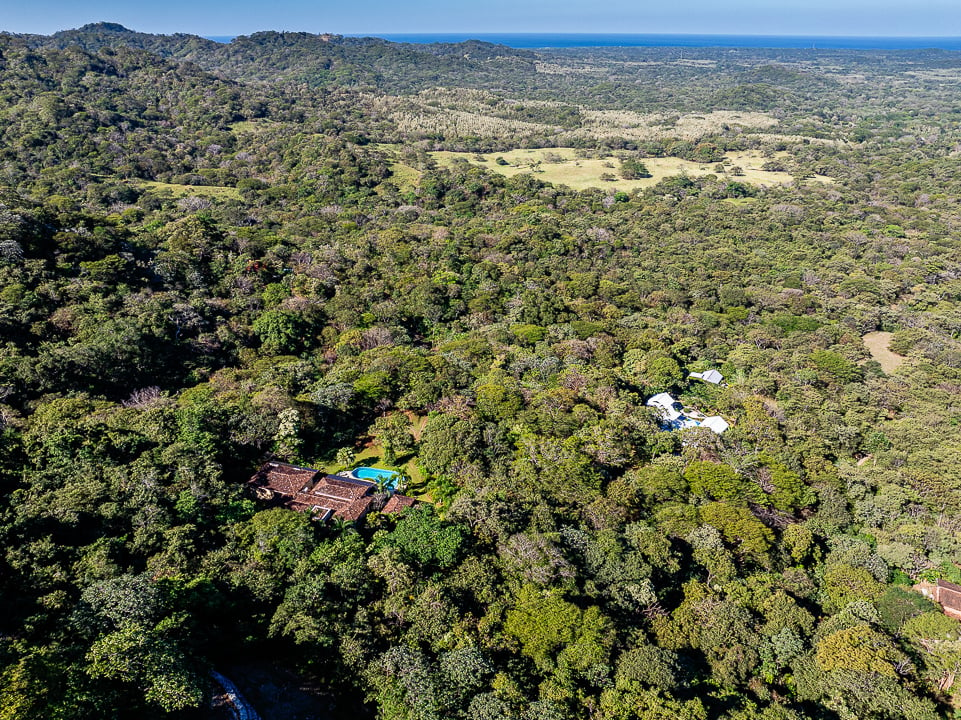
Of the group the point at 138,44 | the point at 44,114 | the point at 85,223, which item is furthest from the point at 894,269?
the point at 138,44

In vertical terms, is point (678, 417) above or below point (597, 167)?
below

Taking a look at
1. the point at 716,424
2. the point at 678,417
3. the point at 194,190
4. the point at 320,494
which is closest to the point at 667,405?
the point at 678,417

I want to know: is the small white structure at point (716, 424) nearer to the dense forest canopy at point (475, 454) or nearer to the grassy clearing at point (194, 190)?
the dense forest canopy at point (475, 454)

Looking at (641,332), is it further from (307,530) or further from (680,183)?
(680,183)

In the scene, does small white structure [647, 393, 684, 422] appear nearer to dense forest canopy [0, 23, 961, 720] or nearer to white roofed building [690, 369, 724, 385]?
dense forest canopy [0, 23, 961, 720]

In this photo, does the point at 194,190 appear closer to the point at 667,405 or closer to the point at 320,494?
the point at 320,494

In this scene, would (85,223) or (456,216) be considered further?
(456,216)
